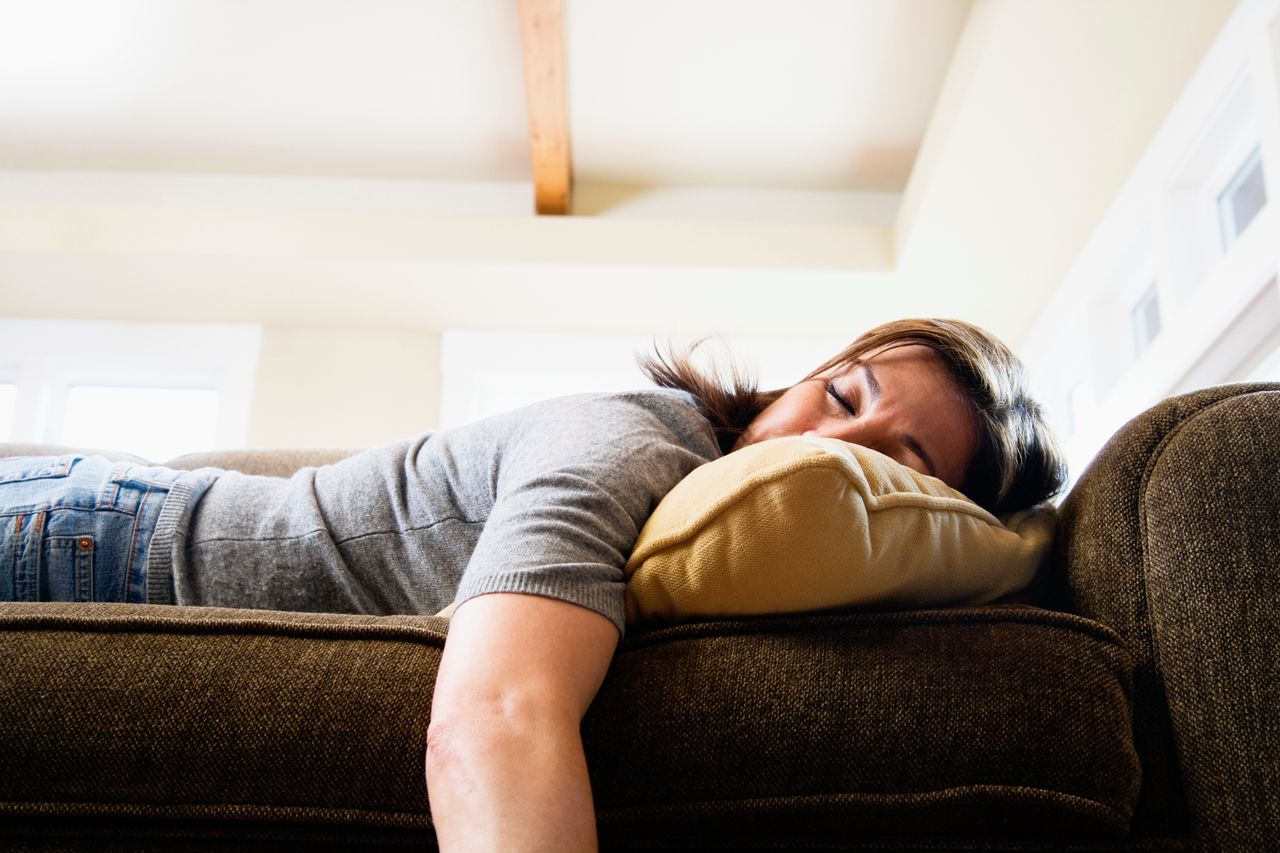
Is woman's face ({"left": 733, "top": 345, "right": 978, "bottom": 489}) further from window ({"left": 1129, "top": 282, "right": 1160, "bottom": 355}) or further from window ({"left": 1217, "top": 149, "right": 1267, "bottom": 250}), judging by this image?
window ({"left": 1129, "top": 282, "right": 1160, "bottom": 355})

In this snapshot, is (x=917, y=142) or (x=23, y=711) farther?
(x=917, y=142)

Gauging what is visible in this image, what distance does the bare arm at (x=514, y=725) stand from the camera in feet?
2.21

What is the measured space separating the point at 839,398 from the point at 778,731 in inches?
21.4

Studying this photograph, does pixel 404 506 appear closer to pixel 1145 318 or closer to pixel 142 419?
pixel 1145 318

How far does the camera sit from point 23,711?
2.64 feet

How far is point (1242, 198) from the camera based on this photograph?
8.48ft

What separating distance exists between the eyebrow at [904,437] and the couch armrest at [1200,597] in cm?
29

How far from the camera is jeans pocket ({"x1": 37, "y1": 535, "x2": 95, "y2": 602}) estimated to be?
42.8 inches

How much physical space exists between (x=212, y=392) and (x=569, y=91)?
1855mm

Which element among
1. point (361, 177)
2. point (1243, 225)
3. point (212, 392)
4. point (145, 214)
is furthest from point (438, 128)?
point (1243, 225)

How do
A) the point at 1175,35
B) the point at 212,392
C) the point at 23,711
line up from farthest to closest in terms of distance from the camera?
1. the point at 212,392
2. the point at 1175,35
3. the point at 23,711

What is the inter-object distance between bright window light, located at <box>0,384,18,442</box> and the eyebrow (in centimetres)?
389

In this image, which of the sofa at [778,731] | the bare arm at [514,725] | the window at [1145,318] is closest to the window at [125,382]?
the window at [1145,318]

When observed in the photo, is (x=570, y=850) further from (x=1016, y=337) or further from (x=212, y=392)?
(x=212, y=392)
